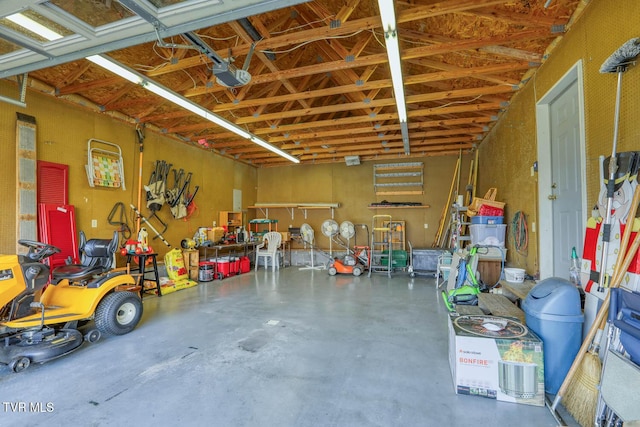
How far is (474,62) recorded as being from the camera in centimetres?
418

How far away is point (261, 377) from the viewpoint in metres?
2.47

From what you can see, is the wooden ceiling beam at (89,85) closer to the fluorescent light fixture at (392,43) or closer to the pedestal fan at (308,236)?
the fluorescent light fixture at (392,43)

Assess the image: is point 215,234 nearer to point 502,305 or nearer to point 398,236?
point 398,236

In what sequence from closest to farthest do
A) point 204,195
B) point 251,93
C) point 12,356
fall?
point 12,356
point 251,93
point 204,195

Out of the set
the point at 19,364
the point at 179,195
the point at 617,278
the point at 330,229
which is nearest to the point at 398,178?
the point at 330,229

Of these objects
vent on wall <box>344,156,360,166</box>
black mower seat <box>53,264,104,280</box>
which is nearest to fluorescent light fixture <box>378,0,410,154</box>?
black mower seat <box>53,264,104,280</box>

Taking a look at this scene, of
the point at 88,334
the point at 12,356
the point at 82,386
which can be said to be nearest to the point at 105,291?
the point at 88,334

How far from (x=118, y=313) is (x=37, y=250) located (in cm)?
104

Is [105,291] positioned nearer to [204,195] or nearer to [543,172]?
[204,195]

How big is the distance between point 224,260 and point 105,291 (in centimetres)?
386

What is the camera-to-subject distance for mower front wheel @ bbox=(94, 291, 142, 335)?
321 centimetres

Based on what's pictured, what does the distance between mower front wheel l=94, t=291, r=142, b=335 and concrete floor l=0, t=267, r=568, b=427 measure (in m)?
0.12

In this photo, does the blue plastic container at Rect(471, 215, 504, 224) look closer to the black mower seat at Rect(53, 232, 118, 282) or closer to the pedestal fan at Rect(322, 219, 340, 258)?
the pedestal fan at Rect(322, 219, 340, 258)

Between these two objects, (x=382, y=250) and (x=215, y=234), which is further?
(x=382, y=250)
